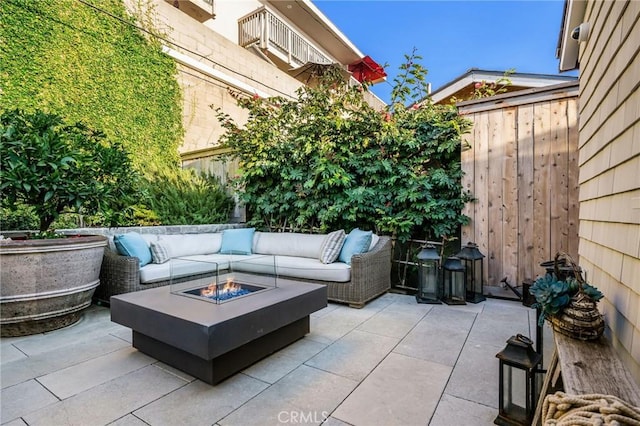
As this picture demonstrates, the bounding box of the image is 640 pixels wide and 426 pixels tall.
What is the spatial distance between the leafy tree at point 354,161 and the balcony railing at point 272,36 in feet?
18.5

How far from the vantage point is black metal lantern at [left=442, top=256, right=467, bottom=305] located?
3637mm

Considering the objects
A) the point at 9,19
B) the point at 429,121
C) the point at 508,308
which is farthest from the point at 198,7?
the point at 508,308

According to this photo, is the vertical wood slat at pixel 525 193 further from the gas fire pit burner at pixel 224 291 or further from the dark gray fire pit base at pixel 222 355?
the gas fire pit burner at pixel 224 291

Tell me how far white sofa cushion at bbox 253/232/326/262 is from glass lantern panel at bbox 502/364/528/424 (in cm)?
284

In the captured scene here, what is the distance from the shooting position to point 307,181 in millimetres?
4652

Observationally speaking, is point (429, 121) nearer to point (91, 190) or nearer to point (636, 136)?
point (636, 136)

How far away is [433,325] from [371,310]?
27.5 inches

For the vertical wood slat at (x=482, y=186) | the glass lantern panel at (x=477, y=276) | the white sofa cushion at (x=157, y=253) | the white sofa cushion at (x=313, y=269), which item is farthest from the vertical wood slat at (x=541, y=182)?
the white sofa cushion at (x=157, y=253)

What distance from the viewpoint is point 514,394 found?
1.64 metres

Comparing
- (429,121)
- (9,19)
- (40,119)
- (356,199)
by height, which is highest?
(9,19)

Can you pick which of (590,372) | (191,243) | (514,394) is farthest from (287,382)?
(191,243)

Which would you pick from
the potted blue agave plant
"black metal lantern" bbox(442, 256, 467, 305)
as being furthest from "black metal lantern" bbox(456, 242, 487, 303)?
the potted blue agave plant

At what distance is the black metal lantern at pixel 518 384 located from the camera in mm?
1526

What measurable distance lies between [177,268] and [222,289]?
69 cm
